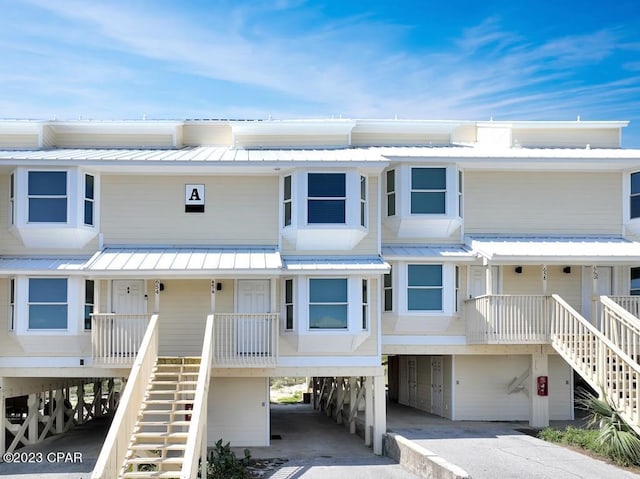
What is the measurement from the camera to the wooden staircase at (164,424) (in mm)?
15805

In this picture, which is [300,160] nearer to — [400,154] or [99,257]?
[400,154]

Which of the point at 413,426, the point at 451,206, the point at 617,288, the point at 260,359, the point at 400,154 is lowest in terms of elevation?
the point at 413,426

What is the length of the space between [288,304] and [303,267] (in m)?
1.25

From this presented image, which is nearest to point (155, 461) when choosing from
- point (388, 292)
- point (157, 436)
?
point (157, 436)

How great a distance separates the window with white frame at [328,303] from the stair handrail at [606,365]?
5792 millimetres

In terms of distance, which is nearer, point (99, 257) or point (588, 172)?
point (99, 257)

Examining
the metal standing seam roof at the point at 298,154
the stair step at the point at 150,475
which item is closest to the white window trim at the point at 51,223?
the metal standing seam roof at the point at 298,154

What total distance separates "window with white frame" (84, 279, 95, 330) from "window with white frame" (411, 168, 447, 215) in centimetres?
930

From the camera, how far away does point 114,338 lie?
20609 mm

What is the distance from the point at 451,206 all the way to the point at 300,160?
191 inches

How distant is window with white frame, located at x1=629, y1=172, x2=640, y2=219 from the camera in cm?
2444

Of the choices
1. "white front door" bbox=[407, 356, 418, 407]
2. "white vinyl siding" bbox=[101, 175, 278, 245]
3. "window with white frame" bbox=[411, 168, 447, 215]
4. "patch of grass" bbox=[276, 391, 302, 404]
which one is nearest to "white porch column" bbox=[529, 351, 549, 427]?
"window with white frame" bbox=[411, 168, 447, 215]

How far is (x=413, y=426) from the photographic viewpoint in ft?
74.7

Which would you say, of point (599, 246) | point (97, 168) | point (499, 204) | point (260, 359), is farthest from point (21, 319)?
A: point (599, 246)
